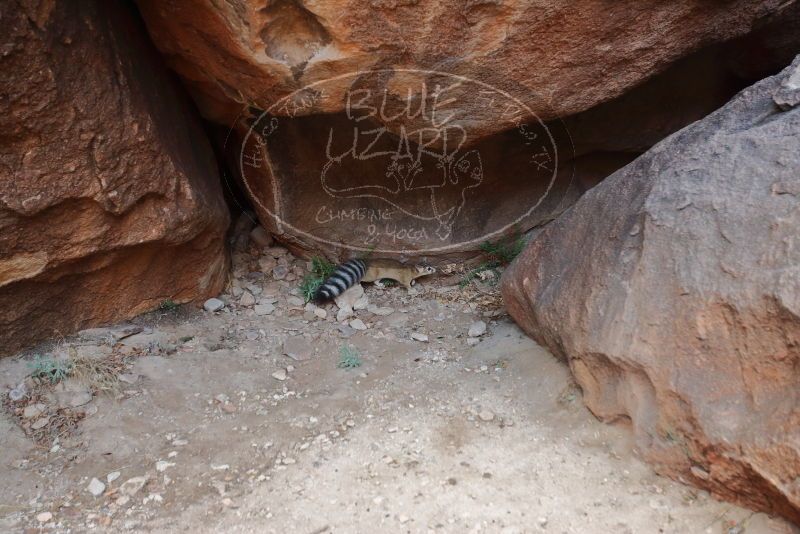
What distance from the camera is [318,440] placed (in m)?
2.63

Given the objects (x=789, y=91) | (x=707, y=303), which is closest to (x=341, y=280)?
(x=707, y=303)

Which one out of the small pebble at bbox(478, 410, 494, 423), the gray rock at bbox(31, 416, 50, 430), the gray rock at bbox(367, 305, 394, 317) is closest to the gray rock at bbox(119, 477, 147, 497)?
the gray rock at bbox(31, 416, 50, 430)

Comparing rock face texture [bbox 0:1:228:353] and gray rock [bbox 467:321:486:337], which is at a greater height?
rock face texture [bbox 0:1:228:353]

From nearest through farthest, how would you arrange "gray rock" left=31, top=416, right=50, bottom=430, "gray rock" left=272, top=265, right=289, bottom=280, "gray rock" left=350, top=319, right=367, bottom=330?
"gray rock" left=31, top=416, right=50, bottom=430 → "gray rock" left=350, top=319, right=367, bottom=330 → "gray rock" left=272, top=265, right=289, bottom=280

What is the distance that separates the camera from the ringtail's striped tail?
12.3ft

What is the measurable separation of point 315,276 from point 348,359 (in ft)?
3.21

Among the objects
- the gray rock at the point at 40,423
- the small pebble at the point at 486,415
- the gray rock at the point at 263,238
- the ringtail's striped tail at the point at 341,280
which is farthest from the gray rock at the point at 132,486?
the gray rock at the point at 263,238

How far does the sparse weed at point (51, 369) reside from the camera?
2932 mm

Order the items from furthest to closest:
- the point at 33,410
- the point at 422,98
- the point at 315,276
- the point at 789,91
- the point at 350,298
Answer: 1. the point at 315,276
2. the point at 350,298
3. the point at 422,98
4. the point at 33,410
5. the point at 789,91

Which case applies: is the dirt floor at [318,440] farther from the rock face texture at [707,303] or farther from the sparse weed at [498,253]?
the sparse weed at [498,253]

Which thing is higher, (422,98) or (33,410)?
(422,98)

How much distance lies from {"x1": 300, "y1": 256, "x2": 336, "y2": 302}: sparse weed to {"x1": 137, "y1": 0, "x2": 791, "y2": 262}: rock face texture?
0.32 feet

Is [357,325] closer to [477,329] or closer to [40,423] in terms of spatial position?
[477,329]

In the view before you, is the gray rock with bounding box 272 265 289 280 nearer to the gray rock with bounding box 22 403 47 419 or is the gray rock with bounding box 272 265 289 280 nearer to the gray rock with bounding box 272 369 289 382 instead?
the gray rock with bounding box 272 369 289 382
